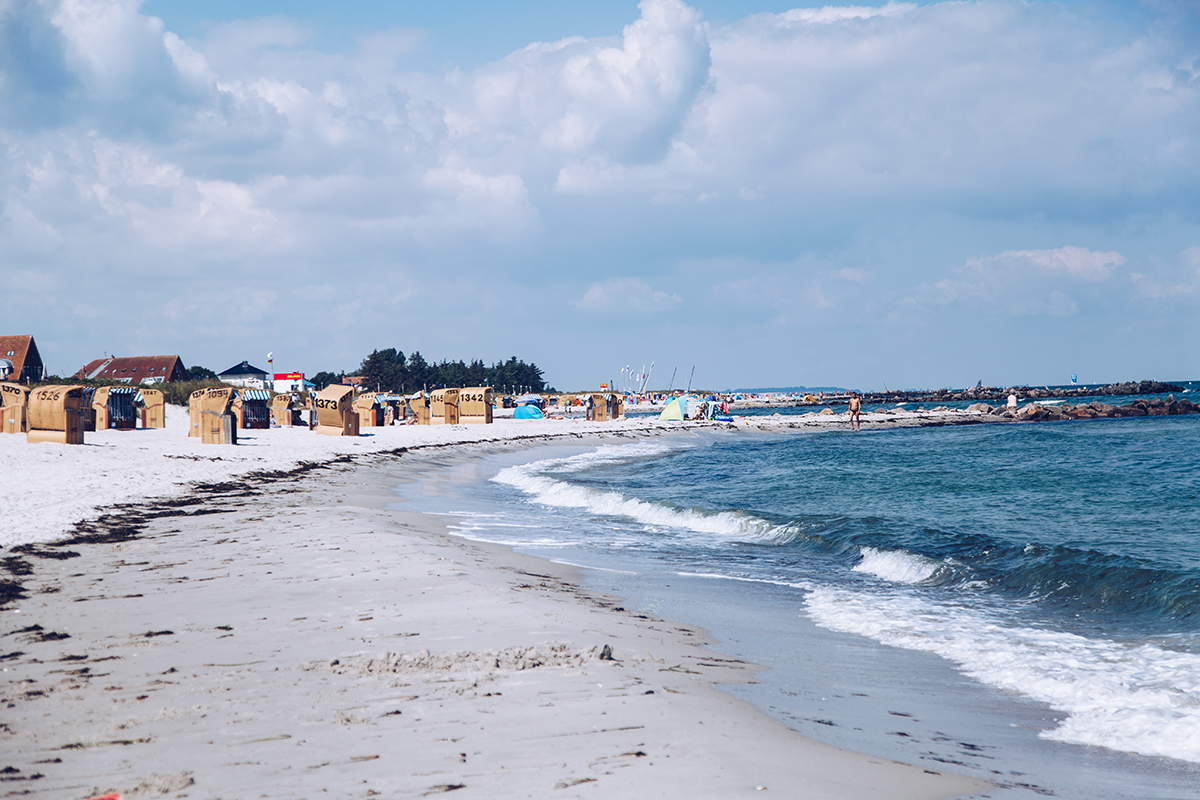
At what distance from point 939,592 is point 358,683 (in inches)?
295

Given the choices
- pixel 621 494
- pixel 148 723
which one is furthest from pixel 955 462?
pixel 148 723

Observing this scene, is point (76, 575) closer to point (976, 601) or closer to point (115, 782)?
point (115, 782)

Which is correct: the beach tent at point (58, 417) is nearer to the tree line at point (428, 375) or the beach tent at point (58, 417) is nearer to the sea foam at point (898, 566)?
the sea foam at point (898, 566)

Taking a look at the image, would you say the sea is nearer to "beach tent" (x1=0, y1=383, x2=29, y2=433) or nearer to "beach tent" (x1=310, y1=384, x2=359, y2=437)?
"beach tent" (x1=310, y1=384, x2=359, y2=437)

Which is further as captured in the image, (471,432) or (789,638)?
(471,432)

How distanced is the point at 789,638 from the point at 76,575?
7.06 metres

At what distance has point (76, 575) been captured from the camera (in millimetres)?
7859

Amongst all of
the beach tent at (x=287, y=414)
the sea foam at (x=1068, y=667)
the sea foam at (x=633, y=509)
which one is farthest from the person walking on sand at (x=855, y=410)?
the sea foam at (x=1068, y=667)

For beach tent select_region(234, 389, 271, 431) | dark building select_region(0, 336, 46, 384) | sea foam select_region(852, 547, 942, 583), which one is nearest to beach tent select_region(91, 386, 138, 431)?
beach tent select_region(234, 389, 271, 431)

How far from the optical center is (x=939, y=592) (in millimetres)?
9609

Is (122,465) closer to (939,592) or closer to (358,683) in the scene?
(358,683)

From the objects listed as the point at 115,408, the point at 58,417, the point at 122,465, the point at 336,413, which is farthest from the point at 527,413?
the point at 122,465

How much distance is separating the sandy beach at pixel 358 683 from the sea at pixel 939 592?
72 cm

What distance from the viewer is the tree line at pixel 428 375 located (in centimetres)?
10731
